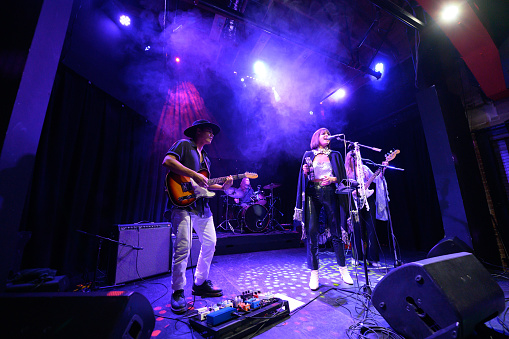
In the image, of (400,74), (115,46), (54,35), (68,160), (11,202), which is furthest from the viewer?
(400,74)

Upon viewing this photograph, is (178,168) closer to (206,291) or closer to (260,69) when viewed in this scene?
(206,291)

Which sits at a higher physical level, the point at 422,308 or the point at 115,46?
the point at 115,46

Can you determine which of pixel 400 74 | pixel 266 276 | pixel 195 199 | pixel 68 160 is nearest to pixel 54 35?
pixel 195 199

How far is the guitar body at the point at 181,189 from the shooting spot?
2570mm

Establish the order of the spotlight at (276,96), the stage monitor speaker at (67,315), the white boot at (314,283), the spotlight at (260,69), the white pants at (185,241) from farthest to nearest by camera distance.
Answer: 1. the spotlight at (276,96)
2. the spotlight at (260,69)
3. the white boot at (314,283)
4. the white pants at (185,241)
5. the stage monitor speaker at (67,315)

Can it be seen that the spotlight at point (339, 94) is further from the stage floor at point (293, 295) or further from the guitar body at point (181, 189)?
the guitar body at point (181, 189)

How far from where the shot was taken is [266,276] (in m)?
3.56

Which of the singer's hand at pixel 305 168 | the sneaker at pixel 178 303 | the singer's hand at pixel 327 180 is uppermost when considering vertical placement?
the singer's hand at pixel 305 168

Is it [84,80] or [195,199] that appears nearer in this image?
[195,199]

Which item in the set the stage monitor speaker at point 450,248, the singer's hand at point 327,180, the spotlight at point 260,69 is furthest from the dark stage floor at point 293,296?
the spotlight at point 260,69

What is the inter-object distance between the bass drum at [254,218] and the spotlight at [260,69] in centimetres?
494

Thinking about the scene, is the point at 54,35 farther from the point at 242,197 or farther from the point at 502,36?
the point at 502,36

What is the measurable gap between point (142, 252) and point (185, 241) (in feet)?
5.09

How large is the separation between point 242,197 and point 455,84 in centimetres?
634
